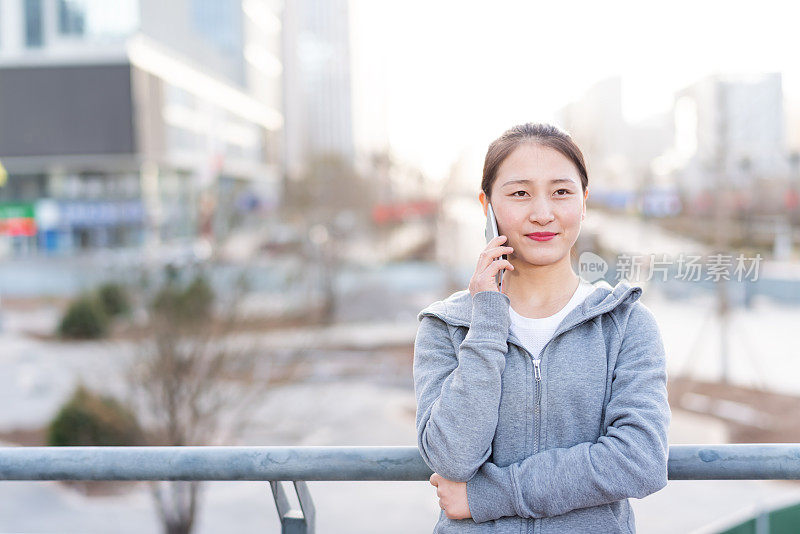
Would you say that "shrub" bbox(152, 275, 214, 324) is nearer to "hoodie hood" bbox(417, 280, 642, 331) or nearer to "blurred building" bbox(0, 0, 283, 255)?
"hoodie hood" bbox(417, 280, 642, 331)

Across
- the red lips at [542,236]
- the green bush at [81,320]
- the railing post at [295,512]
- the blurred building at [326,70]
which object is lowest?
the green bush at [81,320]

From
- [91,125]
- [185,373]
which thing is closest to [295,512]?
[185,373]

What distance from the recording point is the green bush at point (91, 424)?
934cm

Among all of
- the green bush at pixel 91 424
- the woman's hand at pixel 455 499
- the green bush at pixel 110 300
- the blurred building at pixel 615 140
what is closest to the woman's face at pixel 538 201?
the woman's hand at pixel 455 499

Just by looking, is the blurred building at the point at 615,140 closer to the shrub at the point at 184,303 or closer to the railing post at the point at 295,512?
the shrub at the point at 184,303

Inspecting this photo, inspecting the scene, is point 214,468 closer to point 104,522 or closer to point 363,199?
point 104,522

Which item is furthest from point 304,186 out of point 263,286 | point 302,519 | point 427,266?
point 302,519

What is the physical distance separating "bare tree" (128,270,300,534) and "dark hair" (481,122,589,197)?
661cm

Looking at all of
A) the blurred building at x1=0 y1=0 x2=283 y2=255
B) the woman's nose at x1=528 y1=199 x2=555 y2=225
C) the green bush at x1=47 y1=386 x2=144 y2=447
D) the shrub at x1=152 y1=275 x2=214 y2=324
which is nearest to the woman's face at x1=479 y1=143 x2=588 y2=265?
the woman's nose at x1=528 y1=199 x2=555 y2=225

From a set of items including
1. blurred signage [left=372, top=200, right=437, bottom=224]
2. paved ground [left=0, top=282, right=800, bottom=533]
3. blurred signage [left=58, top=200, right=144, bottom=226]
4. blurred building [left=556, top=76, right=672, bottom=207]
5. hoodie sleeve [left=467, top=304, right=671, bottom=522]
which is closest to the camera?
hoodie sleeve [left=467, top=304, right=671, bottom=522]

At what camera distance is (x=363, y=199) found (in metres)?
39.0

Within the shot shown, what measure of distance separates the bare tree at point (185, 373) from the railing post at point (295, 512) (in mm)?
5921

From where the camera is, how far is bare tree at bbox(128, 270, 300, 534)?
28.0 ft

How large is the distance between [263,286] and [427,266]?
22.0 metres
